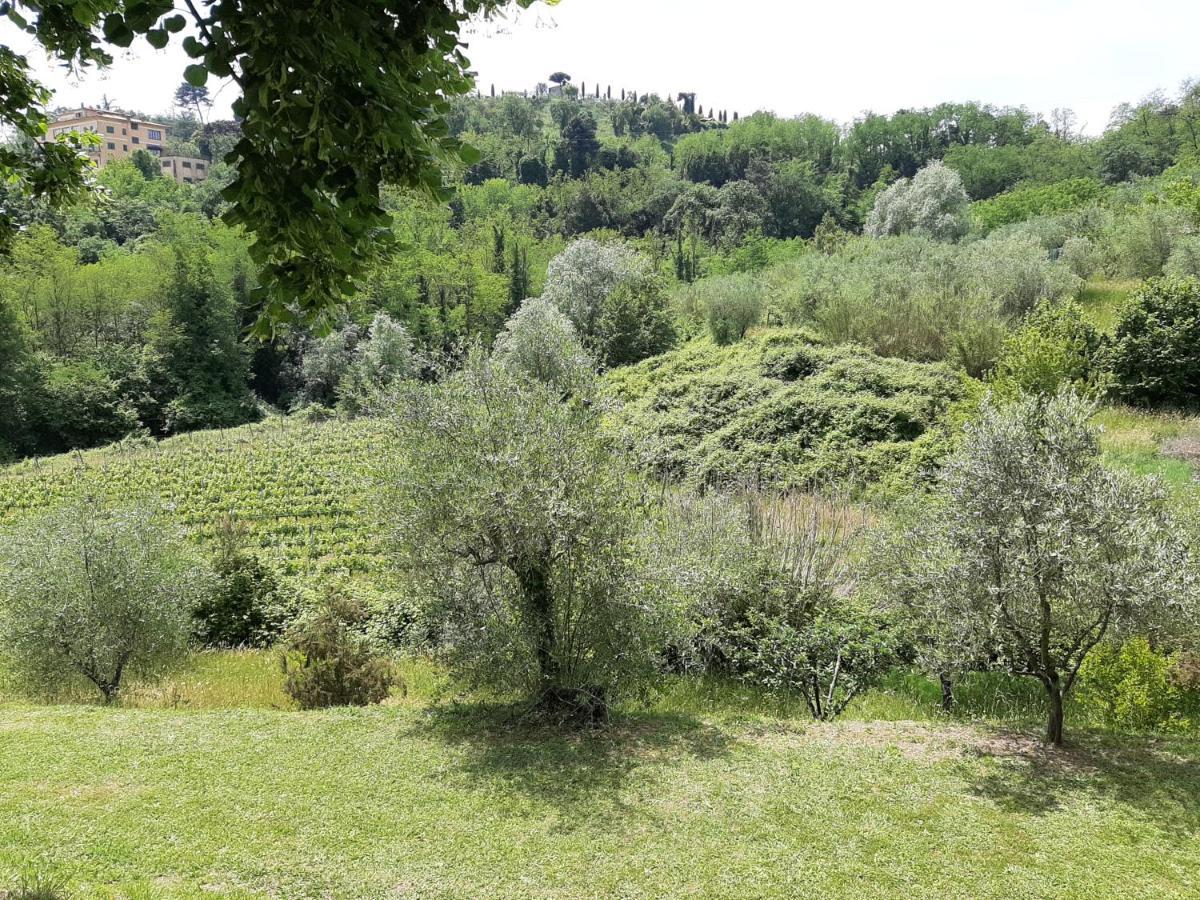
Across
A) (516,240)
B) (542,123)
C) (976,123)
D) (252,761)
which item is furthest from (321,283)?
(542,123)

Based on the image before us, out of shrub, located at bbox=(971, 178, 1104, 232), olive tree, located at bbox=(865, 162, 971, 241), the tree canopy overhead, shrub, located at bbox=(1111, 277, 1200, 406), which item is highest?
shrub, located at bbox=(971, 178, 1104, 232)

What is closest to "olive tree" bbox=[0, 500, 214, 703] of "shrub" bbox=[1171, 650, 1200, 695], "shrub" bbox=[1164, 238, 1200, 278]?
"shrub" bbox=[1171, 650, 1200, 695]

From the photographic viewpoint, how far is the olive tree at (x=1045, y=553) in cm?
708

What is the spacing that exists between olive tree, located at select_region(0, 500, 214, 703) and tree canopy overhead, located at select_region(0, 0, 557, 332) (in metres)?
11.1

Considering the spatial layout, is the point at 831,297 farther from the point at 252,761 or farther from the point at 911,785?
the point at 252,761

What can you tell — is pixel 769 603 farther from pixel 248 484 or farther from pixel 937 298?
pixel 248 484

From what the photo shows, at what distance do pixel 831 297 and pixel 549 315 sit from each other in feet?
49.4

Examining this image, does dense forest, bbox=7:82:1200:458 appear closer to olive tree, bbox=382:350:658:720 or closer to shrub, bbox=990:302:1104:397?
shrub, bbox=990:302:1104:397

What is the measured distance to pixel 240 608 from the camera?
17.5m

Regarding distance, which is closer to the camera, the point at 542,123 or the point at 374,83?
the point at 374,83

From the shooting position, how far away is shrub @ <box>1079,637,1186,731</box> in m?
8.89

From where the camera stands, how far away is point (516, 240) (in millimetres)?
81562

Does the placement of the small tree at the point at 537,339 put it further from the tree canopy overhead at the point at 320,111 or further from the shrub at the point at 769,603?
the tree canopy overhead at the point at 320,111

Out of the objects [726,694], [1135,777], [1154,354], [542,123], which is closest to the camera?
[1135,777]
